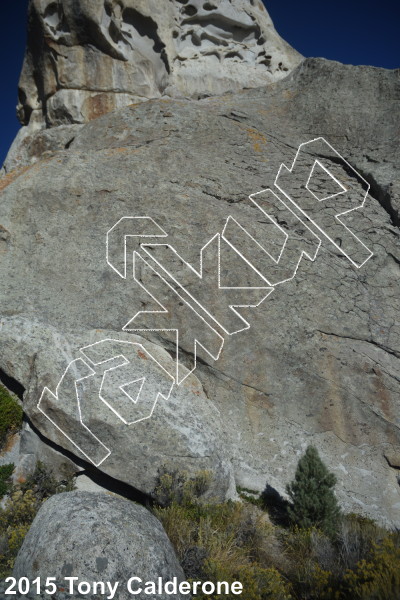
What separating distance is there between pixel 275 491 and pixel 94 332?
13.0 ft

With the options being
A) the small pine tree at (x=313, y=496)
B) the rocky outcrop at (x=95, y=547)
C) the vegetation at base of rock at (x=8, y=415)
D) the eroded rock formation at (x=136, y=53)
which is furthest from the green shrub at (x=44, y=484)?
the eroded rock formation at (x=136, y=53)

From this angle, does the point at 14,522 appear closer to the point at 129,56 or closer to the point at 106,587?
the point at 106,587

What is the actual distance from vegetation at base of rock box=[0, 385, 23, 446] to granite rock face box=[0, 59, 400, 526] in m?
0.37

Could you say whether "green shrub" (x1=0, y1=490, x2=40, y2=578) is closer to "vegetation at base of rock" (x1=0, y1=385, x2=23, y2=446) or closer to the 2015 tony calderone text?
the 2015 tony calderone text

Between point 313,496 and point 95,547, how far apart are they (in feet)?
10.7

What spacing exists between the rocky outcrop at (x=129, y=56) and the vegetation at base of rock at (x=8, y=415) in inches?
311

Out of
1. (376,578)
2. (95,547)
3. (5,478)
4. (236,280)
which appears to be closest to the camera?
(376,578)

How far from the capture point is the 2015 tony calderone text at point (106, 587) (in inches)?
165

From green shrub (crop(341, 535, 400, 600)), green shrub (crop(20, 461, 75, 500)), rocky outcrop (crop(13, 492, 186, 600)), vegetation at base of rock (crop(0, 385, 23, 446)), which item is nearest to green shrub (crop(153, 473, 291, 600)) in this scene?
rocky outcrop (crop(13, 492, 186, 600))

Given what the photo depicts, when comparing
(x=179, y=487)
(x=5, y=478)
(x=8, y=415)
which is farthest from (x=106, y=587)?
(x=8, y=415)

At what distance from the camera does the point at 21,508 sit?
5.86 meters

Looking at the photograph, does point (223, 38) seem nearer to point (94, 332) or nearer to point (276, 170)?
point (276, 170)

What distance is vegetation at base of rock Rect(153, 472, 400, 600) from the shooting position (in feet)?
14.7

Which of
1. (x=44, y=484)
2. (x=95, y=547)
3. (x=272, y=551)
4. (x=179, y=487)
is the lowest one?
(x=272, y=551)
